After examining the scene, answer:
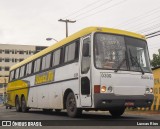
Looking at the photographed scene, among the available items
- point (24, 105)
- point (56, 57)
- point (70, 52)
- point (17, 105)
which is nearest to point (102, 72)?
point (70, 52)

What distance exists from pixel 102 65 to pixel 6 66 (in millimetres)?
93659

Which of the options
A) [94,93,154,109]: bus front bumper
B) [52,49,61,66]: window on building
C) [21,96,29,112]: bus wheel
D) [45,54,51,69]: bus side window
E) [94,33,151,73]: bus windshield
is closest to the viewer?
[94,93,154,109]: bus front bumper

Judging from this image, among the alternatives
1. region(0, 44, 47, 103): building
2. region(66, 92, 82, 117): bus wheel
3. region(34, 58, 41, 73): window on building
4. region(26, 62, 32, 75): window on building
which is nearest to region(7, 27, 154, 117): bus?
region(66, 92, 82, 117): bus wheel

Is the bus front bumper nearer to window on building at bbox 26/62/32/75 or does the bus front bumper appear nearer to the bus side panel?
the bus side panel

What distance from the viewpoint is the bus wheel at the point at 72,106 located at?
13539 millimetres

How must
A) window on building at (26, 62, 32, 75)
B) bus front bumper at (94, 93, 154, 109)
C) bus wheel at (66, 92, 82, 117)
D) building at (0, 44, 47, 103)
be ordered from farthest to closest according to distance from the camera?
1. building at (0, 44, 47, 103)
2. window on building at (26, 62, 32, 75)
3. bus wheel at (66, 92, 82, 117)
4. bus front bumper at (94, 93, 154, 109)

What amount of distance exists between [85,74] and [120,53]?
59.9 inches

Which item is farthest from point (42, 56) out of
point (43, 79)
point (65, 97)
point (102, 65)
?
point (102, 65)

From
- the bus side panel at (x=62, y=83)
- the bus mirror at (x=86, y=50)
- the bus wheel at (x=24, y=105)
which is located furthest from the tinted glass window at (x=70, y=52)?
the bus wheel at (x=24, y=105)

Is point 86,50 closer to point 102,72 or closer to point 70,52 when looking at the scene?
point 102,72

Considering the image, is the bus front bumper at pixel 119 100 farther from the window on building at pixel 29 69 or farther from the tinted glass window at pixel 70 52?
the window on building at pixel 29 69

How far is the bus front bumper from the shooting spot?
1200 centimetres

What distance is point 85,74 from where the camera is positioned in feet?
41.8

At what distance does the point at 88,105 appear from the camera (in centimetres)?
1242
